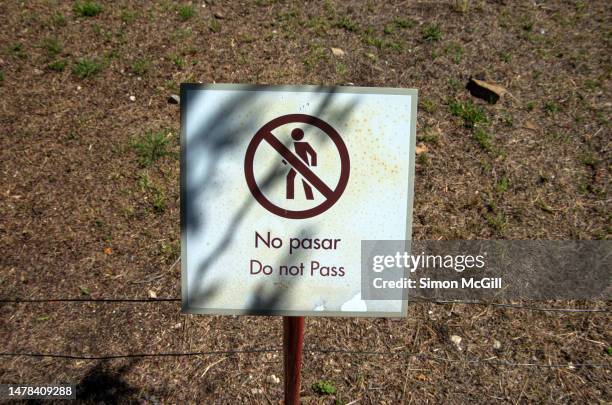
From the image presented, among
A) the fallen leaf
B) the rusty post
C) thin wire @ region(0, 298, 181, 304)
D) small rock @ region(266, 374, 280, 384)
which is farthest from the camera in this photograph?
the fallen leaf

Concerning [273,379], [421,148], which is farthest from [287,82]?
[273,379]

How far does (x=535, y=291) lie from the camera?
109 inches

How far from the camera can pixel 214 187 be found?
4.56ft

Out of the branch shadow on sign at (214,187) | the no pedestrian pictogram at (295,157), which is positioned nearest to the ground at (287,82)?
the branch shadow on sign at (214,187)

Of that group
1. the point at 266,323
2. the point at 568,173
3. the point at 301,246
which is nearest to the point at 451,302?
the point at 266,323

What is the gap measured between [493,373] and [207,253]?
176 cm

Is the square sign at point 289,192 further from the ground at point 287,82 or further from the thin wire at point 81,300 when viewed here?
the thin wire at point 81,300

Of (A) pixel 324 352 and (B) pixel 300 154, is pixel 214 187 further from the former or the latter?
(A) pixel 324 352

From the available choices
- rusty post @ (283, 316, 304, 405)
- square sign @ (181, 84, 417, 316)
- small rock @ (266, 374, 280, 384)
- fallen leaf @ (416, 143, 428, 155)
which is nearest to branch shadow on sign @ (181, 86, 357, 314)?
square sign @ (181, 84, 417, 316)

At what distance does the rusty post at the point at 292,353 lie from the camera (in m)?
1.58

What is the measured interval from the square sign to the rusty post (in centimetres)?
16

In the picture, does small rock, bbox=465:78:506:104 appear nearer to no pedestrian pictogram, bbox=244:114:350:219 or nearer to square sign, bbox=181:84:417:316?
square sign, bbox=181:84:417:316

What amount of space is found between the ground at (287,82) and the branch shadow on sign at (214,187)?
1117mm

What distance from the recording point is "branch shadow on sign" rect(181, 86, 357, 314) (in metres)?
1.38
